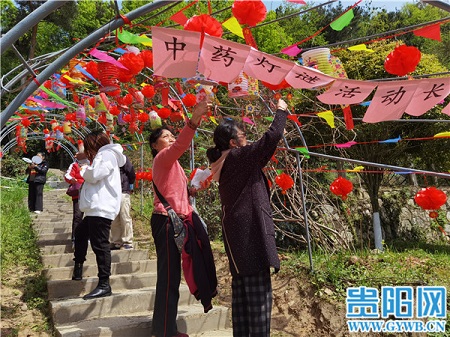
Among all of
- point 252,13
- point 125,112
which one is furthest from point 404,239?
point 252,13

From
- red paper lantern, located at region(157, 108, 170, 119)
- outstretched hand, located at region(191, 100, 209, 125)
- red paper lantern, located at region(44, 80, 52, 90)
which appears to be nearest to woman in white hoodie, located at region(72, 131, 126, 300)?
outstretched hand, located at region(191, 100, 209, 125)

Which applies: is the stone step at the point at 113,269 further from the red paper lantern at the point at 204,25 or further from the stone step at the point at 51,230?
the red paper lantern at the point at 204,25

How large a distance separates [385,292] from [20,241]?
478 cm

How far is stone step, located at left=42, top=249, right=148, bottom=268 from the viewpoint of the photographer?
4.89 metres

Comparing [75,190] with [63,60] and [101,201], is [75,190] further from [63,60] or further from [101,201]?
[63,60]

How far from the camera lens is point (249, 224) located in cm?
283

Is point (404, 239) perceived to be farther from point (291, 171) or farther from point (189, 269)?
point (189, 269)

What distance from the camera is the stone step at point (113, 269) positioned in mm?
4465

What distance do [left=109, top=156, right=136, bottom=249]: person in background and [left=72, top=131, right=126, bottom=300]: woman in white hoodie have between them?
1.63m

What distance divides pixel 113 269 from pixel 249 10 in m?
3.22

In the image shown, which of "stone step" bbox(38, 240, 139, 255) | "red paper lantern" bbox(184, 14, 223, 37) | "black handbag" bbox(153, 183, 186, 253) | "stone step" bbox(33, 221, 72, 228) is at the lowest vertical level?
"stone step" bbox(38, 240, 139, 255)

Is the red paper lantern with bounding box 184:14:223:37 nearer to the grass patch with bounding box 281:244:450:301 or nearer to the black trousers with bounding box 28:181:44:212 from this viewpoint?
the grass patch with bounding box 281:244:450:301

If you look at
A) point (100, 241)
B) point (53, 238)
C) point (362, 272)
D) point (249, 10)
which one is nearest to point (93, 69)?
point (53, 238)

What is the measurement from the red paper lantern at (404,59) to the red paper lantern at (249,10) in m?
1.02
